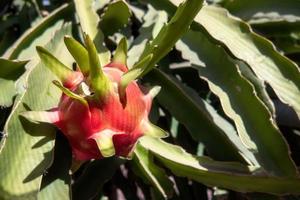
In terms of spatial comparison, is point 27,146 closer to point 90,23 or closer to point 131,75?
point 131,75

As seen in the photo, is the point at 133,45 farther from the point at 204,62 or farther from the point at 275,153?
the point at 275,153

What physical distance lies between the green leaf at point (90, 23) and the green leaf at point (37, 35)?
0.25 feet

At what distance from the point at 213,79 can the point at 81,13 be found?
0.91ft

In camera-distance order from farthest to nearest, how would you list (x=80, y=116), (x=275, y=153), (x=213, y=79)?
(x=213, y=79) < (x=275, y=153) < (x=80, y=116)

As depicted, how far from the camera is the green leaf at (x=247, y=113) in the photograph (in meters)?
1.01

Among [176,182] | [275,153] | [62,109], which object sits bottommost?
[176,182]

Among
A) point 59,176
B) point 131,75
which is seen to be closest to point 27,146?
point 59,176

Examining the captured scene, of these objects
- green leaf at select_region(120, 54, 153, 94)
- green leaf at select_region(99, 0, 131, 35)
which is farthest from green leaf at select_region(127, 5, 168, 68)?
green leaf at select_region(120, 54, 153, 94)

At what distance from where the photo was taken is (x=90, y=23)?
1.15m

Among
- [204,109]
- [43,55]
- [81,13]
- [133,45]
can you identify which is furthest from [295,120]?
[43,55]

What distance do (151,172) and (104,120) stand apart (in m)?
0.25

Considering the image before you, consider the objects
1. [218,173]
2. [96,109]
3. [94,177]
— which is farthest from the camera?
[94,177]

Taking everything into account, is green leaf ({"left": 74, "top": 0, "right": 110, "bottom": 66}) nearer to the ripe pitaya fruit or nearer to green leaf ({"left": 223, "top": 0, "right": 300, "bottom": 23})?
the ripe pitaya fruit

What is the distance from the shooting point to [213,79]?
44.0 inches
